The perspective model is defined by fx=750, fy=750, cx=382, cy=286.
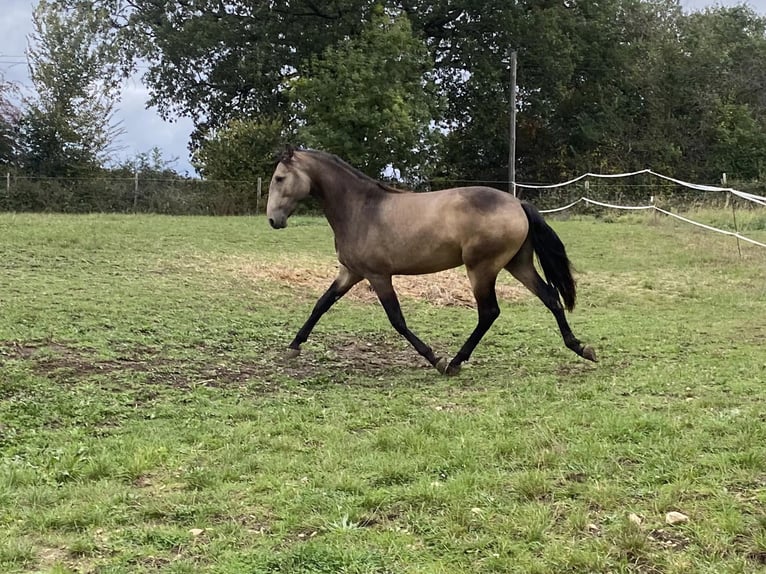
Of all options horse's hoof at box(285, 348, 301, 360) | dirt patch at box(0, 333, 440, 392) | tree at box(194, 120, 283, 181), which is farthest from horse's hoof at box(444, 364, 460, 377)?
tree at box(194, 120, 283, 181)

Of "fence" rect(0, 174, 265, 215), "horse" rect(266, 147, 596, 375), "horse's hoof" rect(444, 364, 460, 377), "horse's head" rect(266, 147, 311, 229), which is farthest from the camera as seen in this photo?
"fence" rect(0, 174, 265, 215)

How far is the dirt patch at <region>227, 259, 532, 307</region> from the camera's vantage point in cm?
1010

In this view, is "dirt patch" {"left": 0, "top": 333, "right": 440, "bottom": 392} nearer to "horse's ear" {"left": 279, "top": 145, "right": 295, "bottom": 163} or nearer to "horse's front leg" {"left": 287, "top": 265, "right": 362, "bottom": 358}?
"horse's front leg" {"left": 287, "top": 265, "right": 362, "bottom": 358}

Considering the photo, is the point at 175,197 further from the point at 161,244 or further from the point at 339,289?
the point at 339,289

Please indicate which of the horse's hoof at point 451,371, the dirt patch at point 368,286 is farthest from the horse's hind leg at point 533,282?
the dirt patch at point 368,286

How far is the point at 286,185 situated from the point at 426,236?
130cm

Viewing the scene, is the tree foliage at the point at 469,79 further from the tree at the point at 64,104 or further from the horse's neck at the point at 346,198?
the horse's neck at the point at 346,198

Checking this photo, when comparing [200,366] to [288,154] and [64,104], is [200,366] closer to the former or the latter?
[288,154]

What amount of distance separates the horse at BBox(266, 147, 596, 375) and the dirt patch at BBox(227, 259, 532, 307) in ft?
11.1

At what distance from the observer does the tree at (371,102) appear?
26.2m

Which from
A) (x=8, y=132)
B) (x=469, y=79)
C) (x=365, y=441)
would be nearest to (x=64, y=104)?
(x=8, y=132)

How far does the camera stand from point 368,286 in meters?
10.4

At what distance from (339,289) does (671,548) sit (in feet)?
14.3

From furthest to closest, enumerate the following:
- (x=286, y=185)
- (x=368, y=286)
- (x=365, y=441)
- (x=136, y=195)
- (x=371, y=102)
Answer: (x=371, y=102) < (x=136, y=195) < (x=368, y=286) < (x=286, y=185) < (x=365, y=441)
